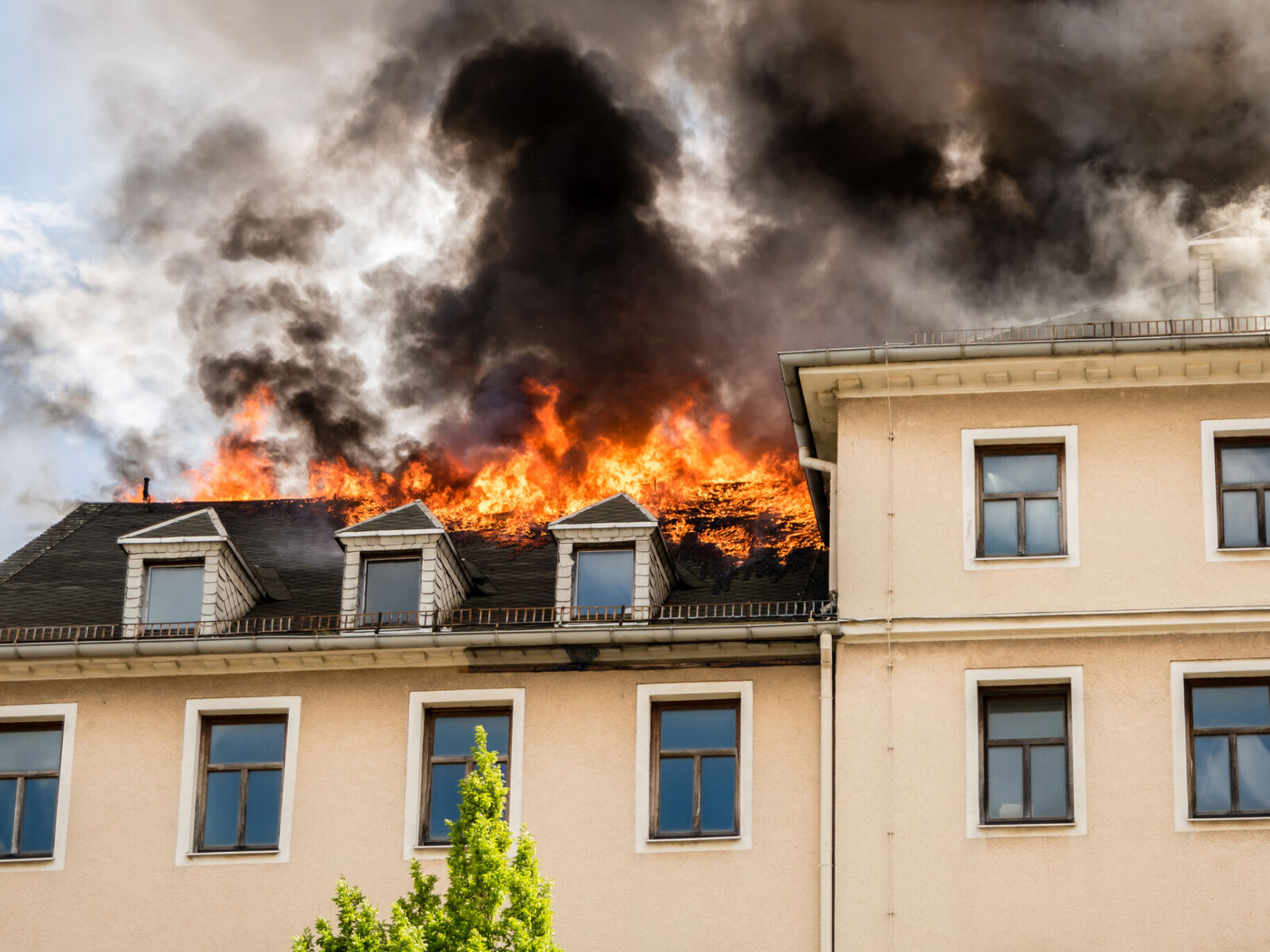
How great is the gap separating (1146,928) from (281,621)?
11.6 metres

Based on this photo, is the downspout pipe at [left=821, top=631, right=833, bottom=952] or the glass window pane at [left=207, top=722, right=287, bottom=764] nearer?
the downspout pipe at [left=821, top=631, right=833, bottom=952]

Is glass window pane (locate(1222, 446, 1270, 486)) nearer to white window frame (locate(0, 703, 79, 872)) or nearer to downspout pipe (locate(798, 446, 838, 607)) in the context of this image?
downspout pipe (locate(798, 446, 838, 607))

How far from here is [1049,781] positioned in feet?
73.2

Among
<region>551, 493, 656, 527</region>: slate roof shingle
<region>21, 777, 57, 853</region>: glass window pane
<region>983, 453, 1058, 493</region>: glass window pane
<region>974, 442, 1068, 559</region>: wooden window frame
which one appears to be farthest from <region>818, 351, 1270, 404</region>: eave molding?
<region>21, 777, 57, 853</region>: glass window pane

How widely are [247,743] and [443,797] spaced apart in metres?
2.68

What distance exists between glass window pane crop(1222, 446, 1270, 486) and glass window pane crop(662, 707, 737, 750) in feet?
21.7

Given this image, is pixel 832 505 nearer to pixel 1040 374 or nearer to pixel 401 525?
pixel 1040 374

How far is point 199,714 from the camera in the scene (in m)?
24.5

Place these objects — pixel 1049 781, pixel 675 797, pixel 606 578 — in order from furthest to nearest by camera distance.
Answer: pixel 606 578
pixel 675 797
pixel 1049 781

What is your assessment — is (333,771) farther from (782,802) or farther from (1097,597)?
(1097,597)

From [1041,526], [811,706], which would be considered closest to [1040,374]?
[1041,526]

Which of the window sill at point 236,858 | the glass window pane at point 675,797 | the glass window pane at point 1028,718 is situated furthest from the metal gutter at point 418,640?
the window sill at point 236,858

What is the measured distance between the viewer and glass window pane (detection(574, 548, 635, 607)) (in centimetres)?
2484

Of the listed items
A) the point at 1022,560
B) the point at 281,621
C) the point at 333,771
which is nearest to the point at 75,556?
the point at 281,621
